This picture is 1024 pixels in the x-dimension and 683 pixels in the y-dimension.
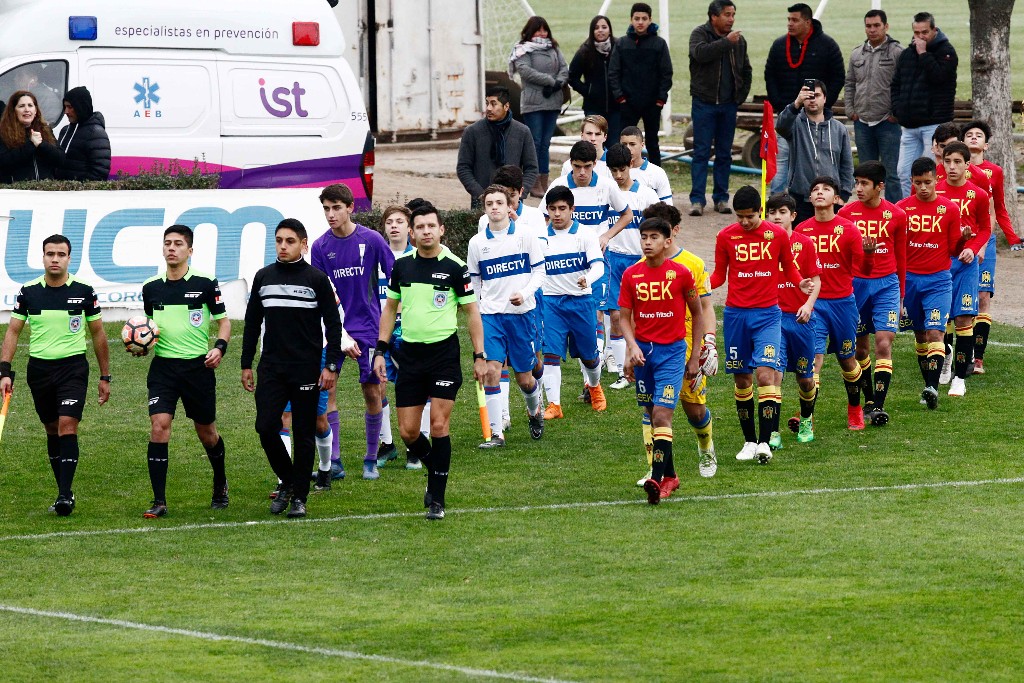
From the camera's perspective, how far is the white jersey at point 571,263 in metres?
13.6

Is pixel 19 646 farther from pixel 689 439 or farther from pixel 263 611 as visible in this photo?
pixel 689 439

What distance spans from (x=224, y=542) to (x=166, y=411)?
1.12m

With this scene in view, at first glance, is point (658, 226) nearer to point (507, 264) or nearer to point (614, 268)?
point (507, 264)

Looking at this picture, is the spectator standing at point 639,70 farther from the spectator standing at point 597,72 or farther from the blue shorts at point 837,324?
the blue shorts at point 837,324

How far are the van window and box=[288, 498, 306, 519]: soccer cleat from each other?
8856mm

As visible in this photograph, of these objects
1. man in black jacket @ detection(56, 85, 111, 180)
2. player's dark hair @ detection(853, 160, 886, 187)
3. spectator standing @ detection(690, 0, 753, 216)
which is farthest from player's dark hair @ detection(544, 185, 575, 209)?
spectator standing @ detection(690, 0, 753, 216)

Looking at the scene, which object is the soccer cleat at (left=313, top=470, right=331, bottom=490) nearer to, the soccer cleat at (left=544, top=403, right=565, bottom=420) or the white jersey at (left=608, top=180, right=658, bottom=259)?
the soccer cleat at (left=544, top=403, right=565, bottom=420)

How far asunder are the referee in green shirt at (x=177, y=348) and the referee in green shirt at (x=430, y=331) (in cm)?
117

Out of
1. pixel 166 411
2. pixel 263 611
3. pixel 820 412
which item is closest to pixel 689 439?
pixel 820 412

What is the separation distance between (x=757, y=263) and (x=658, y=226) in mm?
1324

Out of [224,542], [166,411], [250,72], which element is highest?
[250,72]

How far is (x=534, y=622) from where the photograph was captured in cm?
820

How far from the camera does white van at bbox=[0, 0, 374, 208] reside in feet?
58.8

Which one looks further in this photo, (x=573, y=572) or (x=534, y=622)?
(x=573, y=572)
